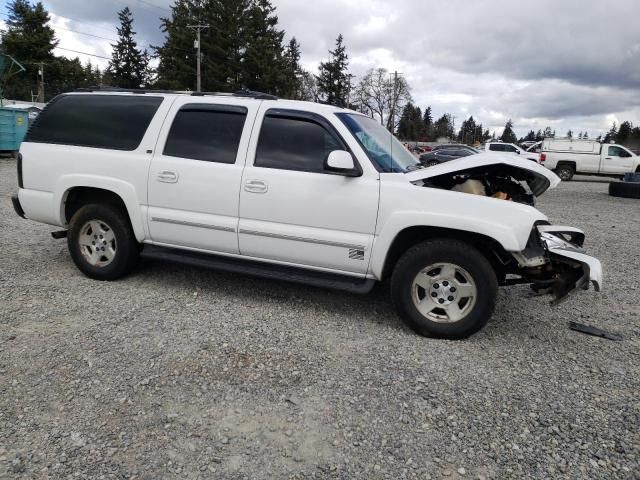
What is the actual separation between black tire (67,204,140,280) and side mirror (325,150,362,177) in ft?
7.34

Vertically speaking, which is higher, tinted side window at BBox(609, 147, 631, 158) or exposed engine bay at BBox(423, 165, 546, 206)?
tinted side window at BBox(609, 147, 631, 158)

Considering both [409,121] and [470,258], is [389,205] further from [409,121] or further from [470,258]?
[409,121]

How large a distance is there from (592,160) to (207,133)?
22954mm

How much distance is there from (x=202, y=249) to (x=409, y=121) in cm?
10563

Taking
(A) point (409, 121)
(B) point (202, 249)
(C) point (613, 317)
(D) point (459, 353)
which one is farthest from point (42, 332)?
(A) point (409, 121)

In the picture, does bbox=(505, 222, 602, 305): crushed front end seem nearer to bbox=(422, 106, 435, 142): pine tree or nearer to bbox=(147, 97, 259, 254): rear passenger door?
bbox=(147, 97, 259, 254): rear passenger door

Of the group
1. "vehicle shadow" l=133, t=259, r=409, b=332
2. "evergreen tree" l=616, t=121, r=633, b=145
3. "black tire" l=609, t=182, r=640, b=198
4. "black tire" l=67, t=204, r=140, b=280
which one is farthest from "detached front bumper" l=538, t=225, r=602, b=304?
"evergreen tree" l=616, t=121, r=633, b=145

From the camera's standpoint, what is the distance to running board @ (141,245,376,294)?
413 cm

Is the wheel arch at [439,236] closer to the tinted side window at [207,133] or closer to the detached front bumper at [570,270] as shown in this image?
the detached front bumper at [570,270]

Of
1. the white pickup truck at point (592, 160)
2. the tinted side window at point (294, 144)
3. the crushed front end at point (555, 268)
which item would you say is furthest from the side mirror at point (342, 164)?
the white pickup truck at point (592, 160)

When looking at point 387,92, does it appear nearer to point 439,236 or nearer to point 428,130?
point 428,130

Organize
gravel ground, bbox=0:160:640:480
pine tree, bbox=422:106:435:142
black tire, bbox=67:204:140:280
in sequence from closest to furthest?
gravel ground, bbox=0:160:640:480 < black tire, bbox=67:204:140:280 < pine tree, bbox=422:106:435:142

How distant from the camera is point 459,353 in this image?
3746 mm

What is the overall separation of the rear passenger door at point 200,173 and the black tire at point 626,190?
14.9 metres
